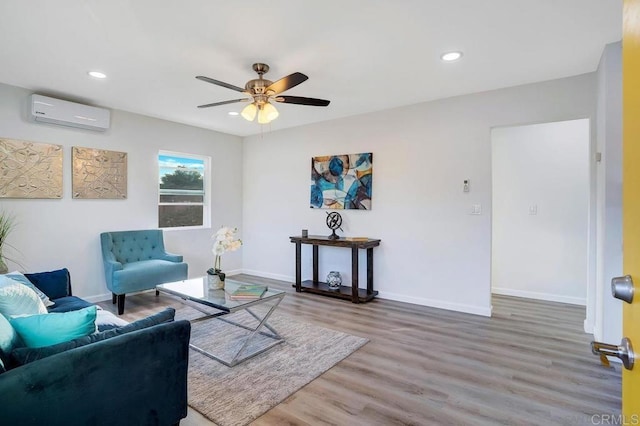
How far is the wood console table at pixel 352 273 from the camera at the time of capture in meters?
4.25

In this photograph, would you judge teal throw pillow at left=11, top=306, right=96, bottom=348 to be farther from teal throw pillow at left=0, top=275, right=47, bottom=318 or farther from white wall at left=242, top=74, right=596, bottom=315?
white wall at left=242, top=74, right=596, bottom=315

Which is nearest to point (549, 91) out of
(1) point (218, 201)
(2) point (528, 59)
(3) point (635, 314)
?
(2) point (528, 59)

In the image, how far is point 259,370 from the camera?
2502 mm

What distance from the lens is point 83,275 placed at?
163 inches

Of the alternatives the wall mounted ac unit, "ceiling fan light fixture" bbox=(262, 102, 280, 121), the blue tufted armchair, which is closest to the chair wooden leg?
the blue tufted armchair

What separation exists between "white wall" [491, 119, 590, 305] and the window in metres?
4.59

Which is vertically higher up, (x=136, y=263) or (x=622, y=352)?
(x=622, y=352)

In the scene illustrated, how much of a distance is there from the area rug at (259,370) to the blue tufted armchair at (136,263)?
0.95 meters

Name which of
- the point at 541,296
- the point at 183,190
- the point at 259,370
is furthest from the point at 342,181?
the point at 541,296

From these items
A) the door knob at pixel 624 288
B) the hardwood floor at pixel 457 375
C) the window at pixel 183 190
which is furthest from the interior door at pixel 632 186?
the window at pixel 183 190

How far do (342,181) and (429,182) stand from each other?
1.26 meters

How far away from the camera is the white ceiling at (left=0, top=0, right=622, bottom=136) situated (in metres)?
2.18

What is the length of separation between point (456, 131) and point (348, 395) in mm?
3130

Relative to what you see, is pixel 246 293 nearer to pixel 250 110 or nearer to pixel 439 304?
pixel 250 110
